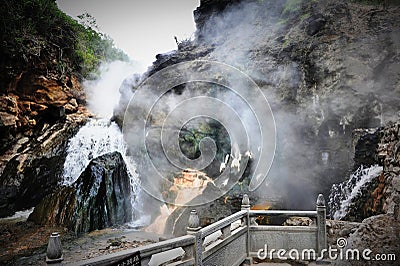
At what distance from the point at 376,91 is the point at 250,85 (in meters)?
7.18

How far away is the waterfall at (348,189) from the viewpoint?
11439mm

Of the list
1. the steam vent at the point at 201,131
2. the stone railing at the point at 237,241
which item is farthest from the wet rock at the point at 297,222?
the stone railing at the point at 237,241

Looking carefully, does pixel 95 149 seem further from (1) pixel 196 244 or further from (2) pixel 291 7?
(2) pixel 291 7

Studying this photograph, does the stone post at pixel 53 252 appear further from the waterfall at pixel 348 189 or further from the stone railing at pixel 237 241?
the waterfall at pixel 348 189

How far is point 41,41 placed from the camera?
1805 centimetres

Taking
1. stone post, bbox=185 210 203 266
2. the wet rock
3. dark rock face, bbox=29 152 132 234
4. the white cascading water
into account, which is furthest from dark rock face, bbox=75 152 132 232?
stone post, bbox=185 210 203 266

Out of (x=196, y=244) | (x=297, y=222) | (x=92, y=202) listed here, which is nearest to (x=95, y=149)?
(x=92, y=202)

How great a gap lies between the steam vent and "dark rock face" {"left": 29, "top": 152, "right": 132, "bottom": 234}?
5 centimetres

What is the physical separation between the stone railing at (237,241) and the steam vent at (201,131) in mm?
1777

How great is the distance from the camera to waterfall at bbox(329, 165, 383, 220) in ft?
37.5

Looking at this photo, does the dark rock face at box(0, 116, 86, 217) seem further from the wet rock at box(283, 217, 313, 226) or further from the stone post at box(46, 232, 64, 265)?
the stone post at box(46, 232, 64, 265)

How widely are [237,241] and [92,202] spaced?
24.8ft

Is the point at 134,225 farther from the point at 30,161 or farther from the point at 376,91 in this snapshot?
the point at 376,91

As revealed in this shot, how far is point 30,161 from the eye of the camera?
51.8 feet
